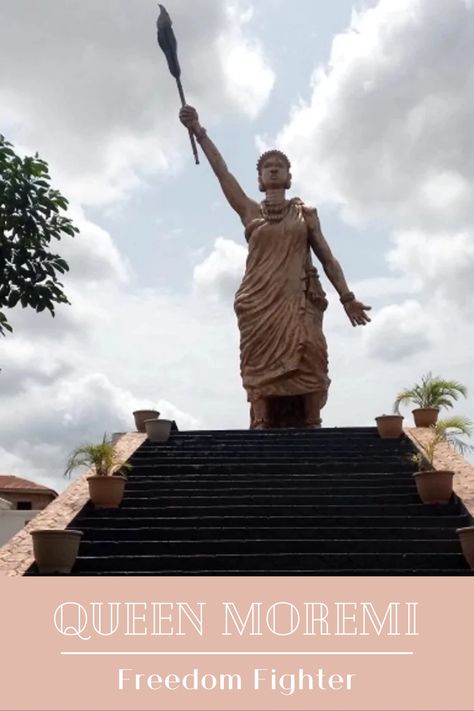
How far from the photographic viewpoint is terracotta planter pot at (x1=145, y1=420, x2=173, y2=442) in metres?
11.6

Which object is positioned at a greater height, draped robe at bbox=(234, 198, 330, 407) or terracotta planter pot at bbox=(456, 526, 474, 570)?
draped robe at bbox=(234, 198, 330, 407)

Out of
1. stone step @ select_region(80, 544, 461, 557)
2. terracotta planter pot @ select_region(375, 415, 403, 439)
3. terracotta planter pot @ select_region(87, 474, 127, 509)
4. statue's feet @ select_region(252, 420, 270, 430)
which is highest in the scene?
statue's feet @ select_region(252, 420, 270, 430)

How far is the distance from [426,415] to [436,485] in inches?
119

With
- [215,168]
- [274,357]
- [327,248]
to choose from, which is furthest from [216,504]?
[215,168]

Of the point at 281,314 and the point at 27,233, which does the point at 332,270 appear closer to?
the point at 281,314

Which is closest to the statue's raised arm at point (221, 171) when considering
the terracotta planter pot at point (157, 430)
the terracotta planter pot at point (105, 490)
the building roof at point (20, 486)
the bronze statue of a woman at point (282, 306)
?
the bronze statue of a woman at point (282, 306)

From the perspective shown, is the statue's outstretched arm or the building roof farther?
the building roof

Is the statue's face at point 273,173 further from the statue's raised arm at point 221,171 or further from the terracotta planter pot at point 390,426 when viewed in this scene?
the terracotta planter pot at point 390,426

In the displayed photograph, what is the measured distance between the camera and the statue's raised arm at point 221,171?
47.9 ft

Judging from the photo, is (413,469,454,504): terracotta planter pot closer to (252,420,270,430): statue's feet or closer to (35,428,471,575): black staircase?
(35,428,471,575): black staircase

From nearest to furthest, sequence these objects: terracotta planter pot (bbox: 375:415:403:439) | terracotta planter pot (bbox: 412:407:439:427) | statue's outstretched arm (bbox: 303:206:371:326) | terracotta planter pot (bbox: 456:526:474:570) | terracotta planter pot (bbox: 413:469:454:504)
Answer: terracotta planter pot (bbox: 456:526:474:570) < terracotta planter pot (bbox: 413:469:454:504) < terracotta planter pot (bbox: 375:415:403:439) < terracotta planter pot (bbox: 412:407:439:427) < statue's outstretched arm (bbox: 303:206:371:326)

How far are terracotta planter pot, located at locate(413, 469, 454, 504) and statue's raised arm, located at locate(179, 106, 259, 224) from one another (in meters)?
6.42

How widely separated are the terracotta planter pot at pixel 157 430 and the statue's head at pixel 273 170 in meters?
4.27

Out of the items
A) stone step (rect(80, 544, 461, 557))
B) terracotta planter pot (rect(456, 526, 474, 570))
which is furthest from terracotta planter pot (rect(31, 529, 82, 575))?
terracotta planter pot (rect(456, 526, 474, 570))
